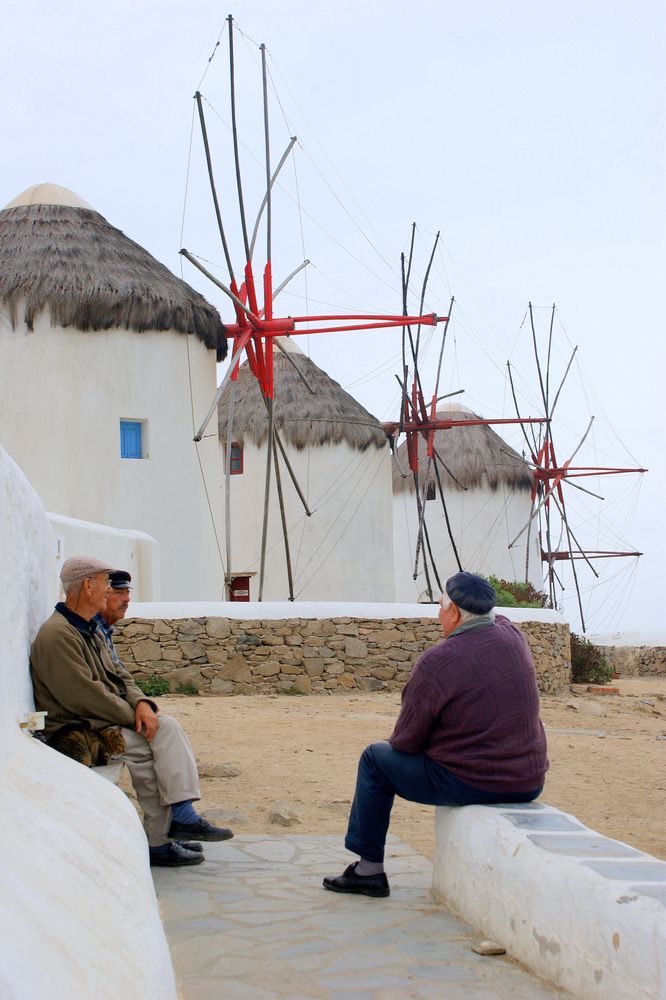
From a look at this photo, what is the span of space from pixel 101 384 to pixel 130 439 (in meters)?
0.79

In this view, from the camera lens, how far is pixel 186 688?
1080cm

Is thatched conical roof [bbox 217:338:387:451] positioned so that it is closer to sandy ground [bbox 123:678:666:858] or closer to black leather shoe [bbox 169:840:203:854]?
sandy ground [bbox 123:678:666:858]

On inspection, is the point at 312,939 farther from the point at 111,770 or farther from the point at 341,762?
the point at 341,762

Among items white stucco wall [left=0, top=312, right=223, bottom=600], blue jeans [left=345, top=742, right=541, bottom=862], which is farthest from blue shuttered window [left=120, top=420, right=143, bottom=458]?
blue jeans [left=345, top=742, right=541, bottom=862]

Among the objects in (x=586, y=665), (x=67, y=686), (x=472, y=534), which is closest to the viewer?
(x=67, y=686)

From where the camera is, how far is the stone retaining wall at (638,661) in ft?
82.2

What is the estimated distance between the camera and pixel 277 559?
66.3ft

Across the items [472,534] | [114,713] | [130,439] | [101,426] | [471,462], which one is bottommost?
[472,534]

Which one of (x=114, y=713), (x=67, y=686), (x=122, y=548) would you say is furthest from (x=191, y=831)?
(x=122, y=548)

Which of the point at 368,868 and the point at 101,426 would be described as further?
the point at 101,426

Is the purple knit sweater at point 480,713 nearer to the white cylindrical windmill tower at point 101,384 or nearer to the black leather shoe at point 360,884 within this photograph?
the black leather shoe at point 360,884

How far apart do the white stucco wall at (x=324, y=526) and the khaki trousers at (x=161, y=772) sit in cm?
Result: 1558

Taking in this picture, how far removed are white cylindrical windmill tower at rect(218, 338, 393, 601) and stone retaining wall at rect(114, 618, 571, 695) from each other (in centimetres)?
810

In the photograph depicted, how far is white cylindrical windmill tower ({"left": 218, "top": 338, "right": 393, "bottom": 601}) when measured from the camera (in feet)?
66.1
